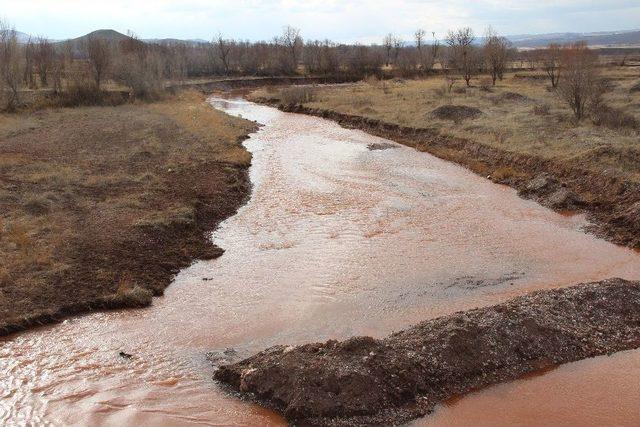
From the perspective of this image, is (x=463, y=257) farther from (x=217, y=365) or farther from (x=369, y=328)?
(x=217, y=365)

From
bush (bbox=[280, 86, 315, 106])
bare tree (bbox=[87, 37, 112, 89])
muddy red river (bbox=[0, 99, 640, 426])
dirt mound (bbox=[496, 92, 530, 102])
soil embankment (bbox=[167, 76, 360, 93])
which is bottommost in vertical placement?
muddy red river (bbox=[0, 99, 640, 426])

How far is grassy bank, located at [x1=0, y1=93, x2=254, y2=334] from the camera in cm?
1395

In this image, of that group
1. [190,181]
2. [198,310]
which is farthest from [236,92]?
[198,310]

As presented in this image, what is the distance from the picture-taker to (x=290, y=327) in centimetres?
1289

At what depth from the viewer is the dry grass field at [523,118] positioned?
24.4m

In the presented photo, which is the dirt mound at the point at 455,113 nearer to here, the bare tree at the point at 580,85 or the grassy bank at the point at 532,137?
the grassy bank at the point at 532,137

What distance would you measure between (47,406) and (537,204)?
1858 centimetres

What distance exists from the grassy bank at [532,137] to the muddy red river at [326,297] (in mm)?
1468

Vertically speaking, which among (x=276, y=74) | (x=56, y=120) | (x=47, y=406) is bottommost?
(x=47, y=406)

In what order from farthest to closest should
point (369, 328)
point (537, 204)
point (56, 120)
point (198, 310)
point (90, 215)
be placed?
1. point (56, 120)
2. point (537, 204)
3. point (90, 215)
4. point (198, 310)
5. point (369, 328)

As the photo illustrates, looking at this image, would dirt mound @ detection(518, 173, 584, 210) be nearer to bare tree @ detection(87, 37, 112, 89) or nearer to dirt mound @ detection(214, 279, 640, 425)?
dirt mound @ detection(214, 279, 640, 425)

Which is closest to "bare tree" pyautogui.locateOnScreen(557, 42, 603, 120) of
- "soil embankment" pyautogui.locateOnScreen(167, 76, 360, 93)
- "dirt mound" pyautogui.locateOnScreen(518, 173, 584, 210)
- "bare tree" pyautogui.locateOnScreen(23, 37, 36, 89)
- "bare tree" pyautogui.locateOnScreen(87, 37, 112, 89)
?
"dirt mound" pyautogui.locateOnScreen(518, 173, 584, 210)

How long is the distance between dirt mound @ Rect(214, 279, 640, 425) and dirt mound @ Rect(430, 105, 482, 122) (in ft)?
83.3

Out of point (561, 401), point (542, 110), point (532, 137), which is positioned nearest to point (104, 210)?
point (561, 401)
